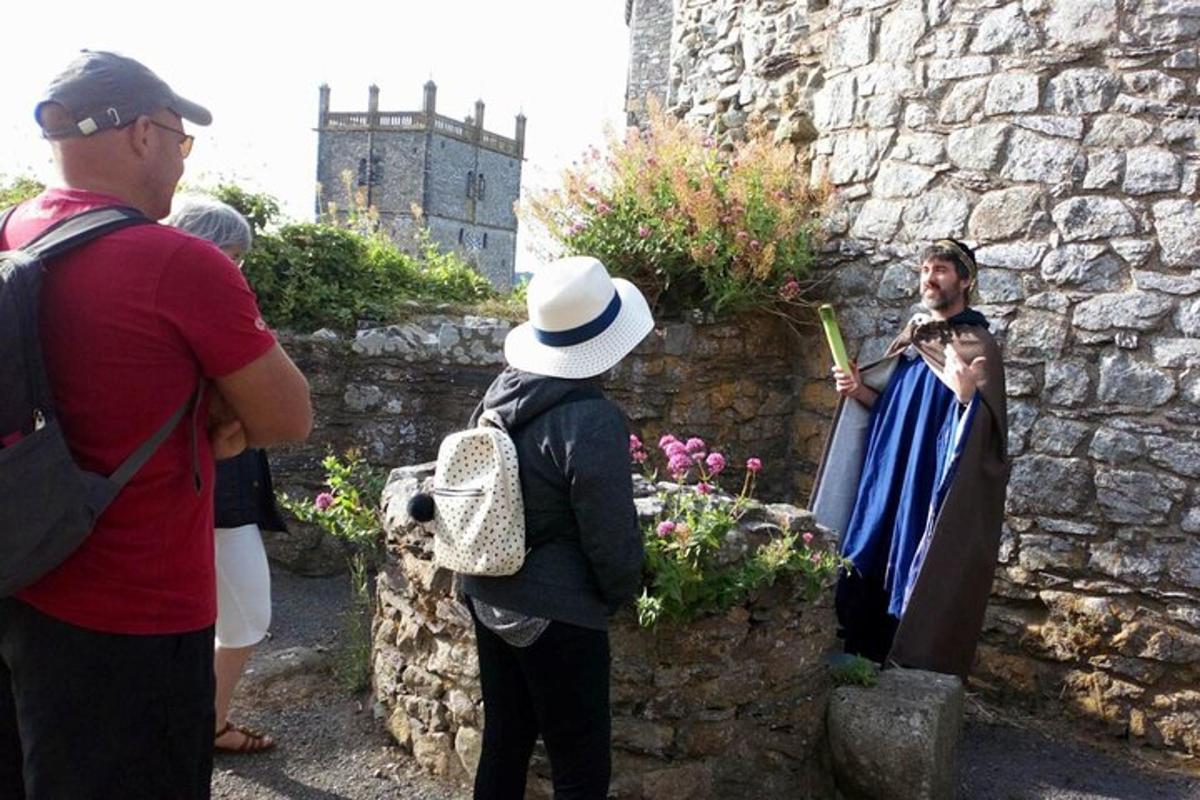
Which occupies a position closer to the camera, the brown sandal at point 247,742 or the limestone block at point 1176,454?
the brown sandal at point 247,742

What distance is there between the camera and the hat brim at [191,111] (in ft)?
6.86

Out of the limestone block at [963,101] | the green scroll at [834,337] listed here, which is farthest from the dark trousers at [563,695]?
the limestone block at [963,101]

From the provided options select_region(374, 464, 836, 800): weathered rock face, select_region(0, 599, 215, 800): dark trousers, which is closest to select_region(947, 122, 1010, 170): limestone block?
select_region(374, 464, 836, 800): weathered rock face

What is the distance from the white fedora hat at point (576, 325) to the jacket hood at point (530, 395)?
0.02m

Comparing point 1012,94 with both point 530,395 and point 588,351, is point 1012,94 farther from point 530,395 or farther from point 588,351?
point 530,395

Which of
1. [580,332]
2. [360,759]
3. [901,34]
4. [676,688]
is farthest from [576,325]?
[901,34]

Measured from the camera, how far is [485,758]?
278 cm

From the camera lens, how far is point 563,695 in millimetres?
2580

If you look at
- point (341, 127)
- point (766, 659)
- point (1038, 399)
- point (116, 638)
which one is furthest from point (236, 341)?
point (341, 127)

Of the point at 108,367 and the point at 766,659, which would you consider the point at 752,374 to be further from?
the point at 108,367

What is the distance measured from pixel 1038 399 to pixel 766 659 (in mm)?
1968

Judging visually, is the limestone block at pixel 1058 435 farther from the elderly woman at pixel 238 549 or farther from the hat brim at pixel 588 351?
the elderly woman at pixel 238 549

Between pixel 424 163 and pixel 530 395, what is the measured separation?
185 ft

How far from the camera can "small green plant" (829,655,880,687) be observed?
3.67 m
